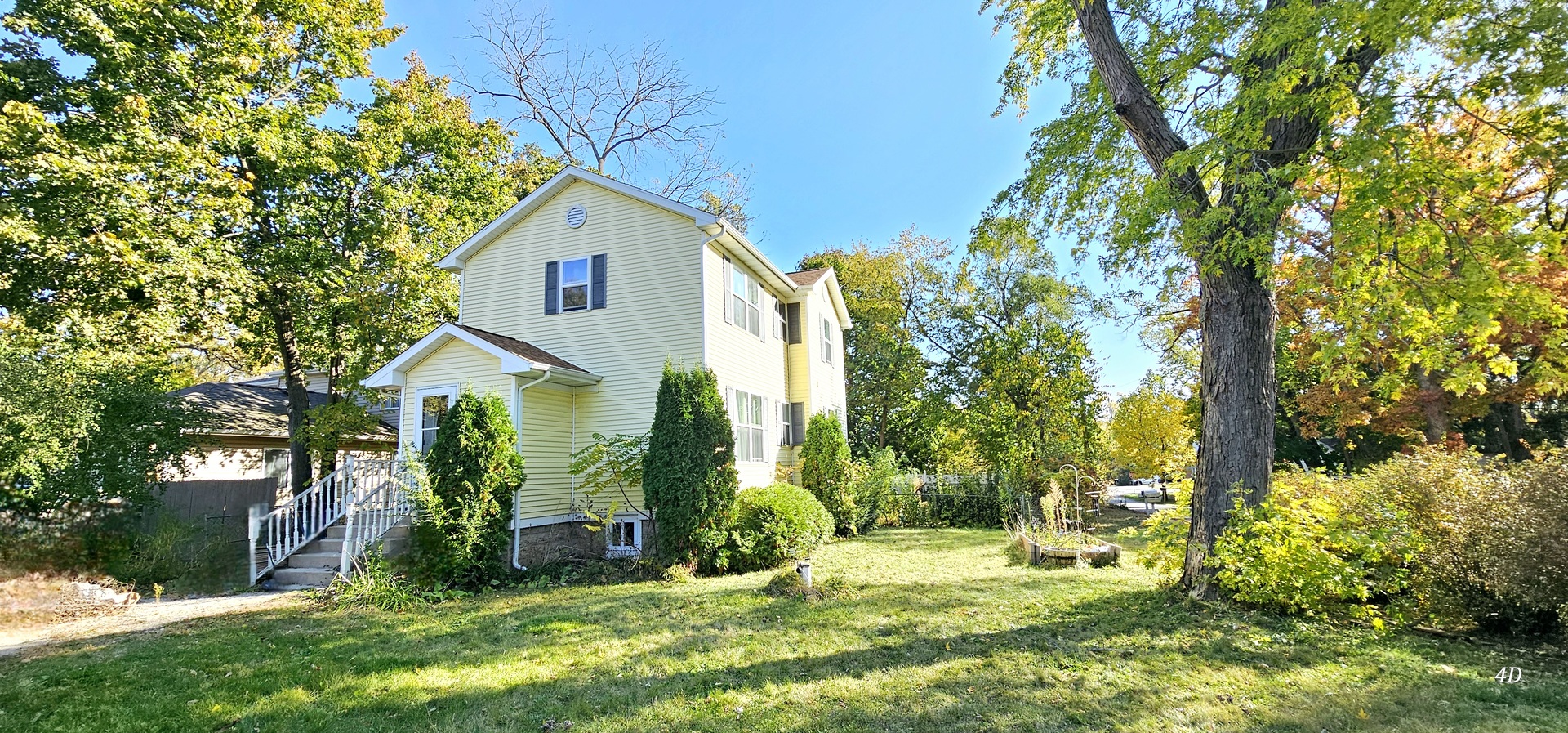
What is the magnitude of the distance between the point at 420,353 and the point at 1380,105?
42.9 feet

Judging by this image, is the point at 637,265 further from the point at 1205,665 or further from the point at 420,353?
the point at 1205,665

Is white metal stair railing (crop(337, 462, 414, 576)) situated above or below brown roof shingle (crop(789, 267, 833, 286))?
below

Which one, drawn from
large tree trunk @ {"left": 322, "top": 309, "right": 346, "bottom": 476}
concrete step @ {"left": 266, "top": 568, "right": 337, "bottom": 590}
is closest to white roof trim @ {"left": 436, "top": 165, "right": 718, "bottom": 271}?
large tree trunk @ {"left": 322, "top": 309, "right": 346, "bottom": 476}

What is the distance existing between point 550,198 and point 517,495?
6157mm

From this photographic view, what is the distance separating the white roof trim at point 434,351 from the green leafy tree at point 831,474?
6.63 metres

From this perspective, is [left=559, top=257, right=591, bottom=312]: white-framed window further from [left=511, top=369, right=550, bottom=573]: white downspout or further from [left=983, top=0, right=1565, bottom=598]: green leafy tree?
[left=983, top=0, right=1565, bottom=598]: green leafy tree

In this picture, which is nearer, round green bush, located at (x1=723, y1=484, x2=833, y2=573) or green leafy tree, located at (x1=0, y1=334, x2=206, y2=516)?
green leafy tree, located at (x1=0, y1=334, x2=206, y2=516)

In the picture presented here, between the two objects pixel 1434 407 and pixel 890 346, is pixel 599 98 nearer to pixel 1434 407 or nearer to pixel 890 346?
pixel 890 346

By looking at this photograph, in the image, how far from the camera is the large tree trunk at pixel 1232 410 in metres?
6.88

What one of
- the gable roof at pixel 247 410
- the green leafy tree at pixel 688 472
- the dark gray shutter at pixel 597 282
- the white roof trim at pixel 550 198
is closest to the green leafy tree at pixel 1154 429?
the green leafy tree at pixel 688 472

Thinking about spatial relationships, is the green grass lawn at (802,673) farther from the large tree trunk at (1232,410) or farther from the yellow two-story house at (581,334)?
the yellow two-story house at (581,334)

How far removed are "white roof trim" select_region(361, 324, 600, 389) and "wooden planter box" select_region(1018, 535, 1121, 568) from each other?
27.7ft

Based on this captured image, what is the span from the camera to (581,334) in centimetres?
1251

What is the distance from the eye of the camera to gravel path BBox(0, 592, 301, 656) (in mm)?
6758
